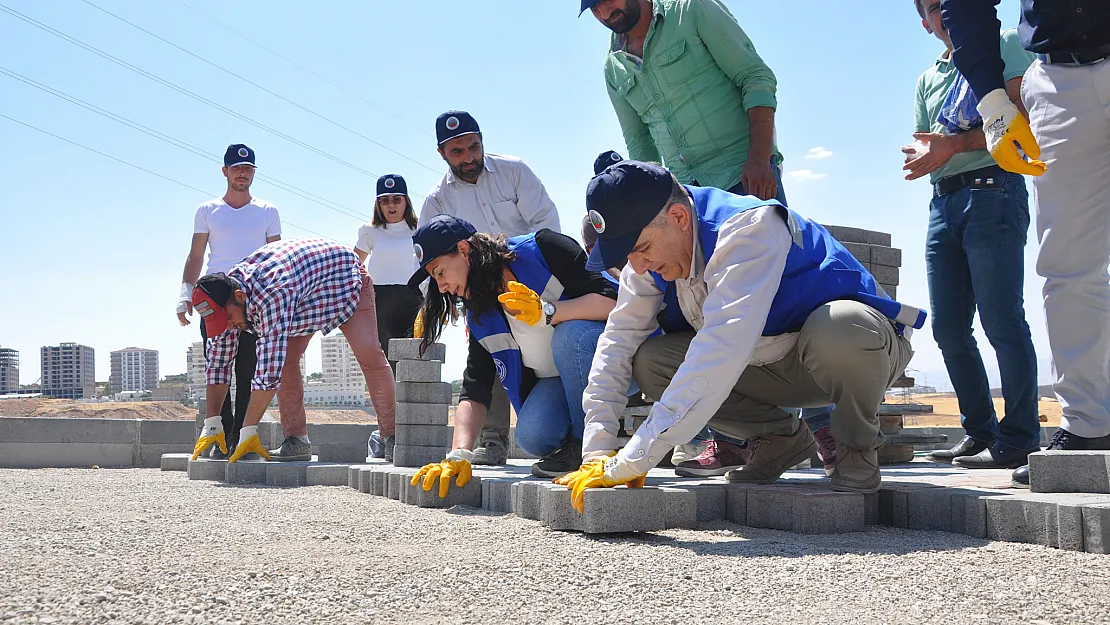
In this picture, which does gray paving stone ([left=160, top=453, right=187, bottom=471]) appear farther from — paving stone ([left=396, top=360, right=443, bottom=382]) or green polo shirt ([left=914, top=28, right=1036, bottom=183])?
green polo shirt ([left=914, top=28, right=1036, bottom=183])

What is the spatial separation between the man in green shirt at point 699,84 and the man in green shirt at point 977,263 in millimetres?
697

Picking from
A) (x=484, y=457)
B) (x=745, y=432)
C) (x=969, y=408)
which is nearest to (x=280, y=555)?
(x=745, y=432)

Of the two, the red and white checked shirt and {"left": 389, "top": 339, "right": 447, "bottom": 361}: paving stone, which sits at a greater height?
the red and white checked shirt

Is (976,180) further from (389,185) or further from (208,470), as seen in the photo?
(208,470)

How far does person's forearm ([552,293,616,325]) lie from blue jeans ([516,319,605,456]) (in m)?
0.03

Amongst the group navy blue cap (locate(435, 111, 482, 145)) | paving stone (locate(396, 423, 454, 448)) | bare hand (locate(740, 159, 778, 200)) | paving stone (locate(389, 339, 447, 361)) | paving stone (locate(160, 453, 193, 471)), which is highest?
navy blue cap (locate(435, 111, 482, 145))

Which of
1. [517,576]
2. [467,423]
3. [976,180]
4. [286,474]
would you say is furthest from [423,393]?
[976,180]

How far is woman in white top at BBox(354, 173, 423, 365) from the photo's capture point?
20.3 ft

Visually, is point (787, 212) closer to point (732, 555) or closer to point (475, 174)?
point (732, 555)

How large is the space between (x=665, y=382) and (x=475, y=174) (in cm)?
208

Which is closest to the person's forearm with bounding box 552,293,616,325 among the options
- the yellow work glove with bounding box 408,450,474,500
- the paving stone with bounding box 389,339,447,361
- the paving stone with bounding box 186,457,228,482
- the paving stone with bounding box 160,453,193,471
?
the yellow work glove with bounding box 408,450,474,500

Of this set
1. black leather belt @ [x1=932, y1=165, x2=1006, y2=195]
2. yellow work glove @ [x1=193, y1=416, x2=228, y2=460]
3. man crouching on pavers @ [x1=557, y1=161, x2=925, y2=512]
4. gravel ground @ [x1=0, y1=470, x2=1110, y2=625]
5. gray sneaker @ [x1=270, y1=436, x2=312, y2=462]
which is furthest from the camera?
yellow work glove @ [x1=193, y1=416, x2=228, y2=460]

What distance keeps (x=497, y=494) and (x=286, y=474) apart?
1983 millimetres

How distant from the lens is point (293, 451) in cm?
561
